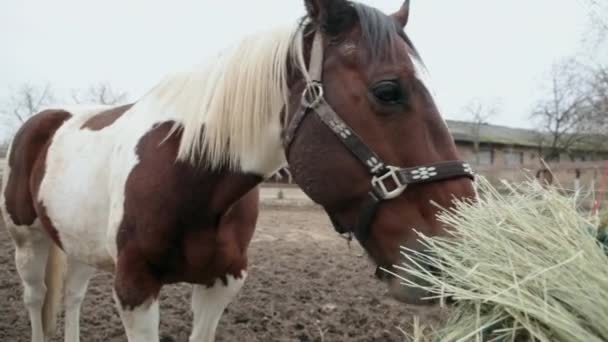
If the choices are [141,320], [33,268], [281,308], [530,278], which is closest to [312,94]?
[530,278]

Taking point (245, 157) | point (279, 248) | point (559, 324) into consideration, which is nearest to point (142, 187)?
point (245, 157)

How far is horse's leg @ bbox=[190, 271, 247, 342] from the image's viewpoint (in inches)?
99.8

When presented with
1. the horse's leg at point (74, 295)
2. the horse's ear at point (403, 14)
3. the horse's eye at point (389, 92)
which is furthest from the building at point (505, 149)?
the horse's eye at point (389, 92)

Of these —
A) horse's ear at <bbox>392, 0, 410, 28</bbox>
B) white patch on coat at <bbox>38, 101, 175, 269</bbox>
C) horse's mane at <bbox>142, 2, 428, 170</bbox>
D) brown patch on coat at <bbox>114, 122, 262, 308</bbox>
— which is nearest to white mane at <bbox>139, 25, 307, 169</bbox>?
horse's mane at <bbox>142, 2, 428, 170</bbox>

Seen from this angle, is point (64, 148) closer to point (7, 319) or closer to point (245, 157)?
point (245, 157)

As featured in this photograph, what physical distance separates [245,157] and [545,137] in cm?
3840

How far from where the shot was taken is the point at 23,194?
11.0 ft

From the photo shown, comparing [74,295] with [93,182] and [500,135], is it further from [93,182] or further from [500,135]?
[500,135]

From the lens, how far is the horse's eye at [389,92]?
1.55 metres

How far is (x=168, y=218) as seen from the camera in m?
2.06

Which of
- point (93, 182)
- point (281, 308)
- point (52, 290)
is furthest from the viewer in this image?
point (281, 308)

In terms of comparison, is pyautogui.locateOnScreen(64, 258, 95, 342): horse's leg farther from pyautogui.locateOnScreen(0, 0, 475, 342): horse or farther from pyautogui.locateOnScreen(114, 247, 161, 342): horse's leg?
pyautogui.locateOnScreen(114, 247, 161, 342): horse's leg

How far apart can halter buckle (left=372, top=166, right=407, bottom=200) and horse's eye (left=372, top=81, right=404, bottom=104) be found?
0.25 meters

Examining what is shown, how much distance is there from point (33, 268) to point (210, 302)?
188cm
